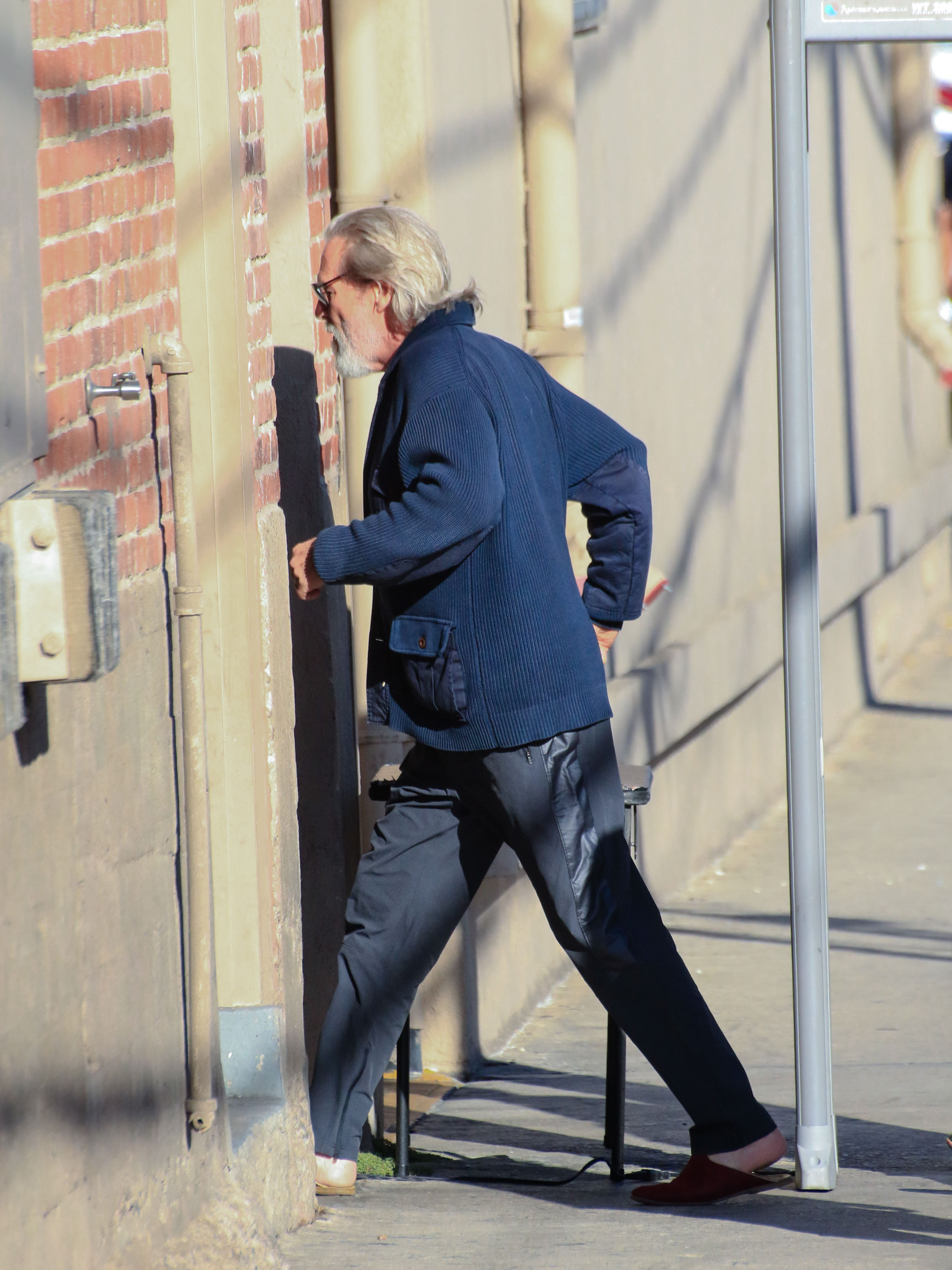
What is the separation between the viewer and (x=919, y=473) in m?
11.6

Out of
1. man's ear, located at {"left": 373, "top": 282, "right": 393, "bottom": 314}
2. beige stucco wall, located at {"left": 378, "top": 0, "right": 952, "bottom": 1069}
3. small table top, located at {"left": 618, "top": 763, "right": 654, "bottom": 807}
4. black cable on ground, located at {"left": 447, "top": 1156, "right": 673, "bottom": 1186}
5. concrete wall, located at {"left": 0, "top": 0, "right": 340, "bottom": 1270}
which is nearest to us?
concrete wall, located at {"left": 0, "top": 0, "right": 340, "bottom": 1270}

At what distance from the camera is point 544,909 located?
3572mm

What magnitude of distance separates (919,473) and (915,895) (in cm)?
559

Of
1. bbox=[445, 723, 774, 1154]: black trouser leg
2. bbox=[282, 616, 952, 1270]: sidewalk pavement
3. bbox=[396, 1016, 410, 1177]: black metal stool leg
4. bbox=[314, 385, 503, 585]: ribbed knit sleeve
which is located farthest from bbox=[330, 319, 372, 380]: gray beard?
bbox=[282, 616, 952, 1270]: sidewalk pavement

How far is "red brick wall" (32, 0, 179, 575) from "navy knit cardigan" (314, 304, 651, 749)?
0.48 metres

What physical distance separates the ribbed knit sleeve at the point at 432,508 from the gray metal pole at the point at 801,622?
563 mm

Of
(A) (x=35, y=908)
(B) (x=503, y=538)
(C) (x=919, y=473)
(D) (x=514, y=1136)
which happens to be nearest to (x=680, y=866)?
(D) (x=514, y=1136)

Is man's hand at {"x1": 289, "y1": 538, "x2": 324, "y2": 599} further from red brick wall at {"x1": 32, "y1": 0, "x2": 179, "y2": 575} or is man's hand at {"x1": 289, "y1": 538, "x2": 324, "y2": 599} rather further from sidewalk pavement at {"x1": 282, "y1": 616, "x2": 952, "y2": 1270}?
sidewalk pavement at {"x1": 282, "y1": 616, "x2": 952, "y2": 1270}

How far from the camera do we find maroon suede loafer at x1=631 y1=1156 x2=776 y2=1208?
139 inches

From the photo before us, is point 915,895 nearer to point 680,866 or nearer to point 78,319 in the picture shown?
point 680,866

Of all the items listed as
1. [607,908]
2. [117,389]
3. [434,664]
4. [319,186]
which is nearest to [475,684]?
[434,664]

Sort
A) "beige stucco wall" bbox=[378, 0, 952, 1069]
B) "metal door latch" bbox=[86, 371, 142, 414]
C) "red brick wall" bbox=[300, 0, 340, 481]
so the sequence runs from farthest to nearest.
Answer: "beige stucco wall" bbox=[378, 0, 952, 1069], "red brick wall" bbox=[300, 0, 340, 481], "metal door latch" bbox=[86, 371, 142, 414]

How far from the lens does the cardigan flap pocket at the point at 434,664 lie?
3.35 m

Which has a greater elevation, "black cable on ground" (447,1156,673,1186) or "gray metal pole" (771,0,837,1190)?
"gray metal pole" (771,0,837,1190)
